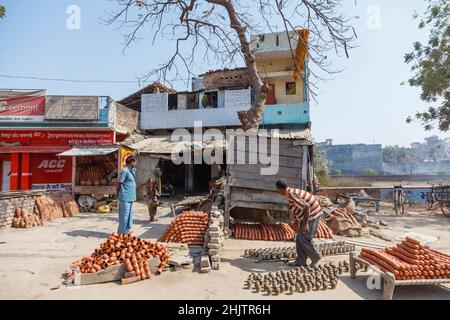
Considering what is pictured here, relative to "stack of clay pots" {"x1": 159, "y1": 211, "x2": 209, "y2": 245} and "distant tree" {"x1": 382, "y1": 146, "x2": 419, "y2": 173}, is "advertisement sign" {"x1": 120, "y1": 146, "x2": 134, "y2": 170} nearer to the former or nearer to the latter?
"stack of clay pots" {"x1": 159, "y1": 211, "x2": 209, "y2": 245}

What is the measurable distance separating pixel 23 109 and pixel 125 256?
1458cm

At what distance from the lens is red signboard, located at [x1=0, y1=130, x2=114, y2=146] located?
15.3m

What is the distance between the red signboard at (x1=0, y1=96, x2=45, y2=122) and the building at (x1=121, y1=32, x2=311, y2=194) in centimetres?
549

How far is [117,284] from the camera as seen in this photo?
13.9 ft

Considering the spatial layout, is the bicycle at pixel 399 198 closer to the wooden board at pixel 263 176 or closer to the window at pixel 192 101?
the wooden board at pixel 263 176

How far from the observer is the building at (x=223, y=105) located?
1684 cm

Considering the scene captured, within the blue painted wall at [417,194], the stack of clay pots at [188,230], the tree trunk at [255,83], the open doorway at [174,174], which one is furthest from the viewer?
the blue painted wall at [417,194]

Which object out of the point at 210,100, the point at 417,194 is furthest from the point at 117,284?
the point at 417,194

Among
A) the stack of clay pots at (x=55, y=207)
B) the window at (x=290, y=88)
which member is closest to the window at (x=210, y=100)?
the window at (x=290, y=88)

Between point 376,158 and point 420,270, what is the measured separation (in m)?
56.8

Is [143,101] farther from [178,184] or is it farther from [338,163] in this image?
[338,163]

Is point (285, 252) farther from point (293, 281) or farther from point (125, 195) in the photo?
point (125, 195)

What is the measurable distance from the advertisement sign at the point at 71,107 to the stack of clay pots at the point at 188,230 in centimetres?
1085
